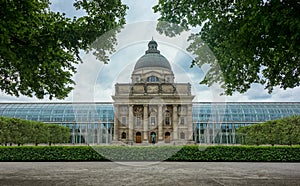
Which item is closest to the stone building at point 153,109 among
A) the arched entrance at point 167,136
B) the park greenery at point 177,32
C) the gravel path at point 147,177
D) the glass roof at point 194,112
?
the arched entrance at point 167,136

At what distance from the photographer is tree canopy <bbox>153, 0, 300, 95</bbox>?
8.20 metres

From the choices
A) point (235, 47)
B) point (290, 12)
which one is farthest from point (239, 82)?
point (290, 12)

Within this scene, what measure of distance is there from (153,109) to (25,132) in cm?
3451

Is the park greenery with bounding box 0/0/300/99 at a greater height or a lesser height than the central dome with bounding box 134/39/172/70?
lesser

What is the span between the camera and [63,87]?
13.9 meters

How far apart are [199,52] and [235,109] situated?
193 feet

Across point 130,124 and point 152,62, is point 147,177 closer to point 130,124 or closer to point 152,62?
point 130,124

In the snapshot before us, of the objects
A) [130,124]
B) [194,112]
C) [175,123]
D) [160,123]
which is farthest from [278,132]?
[130,124]

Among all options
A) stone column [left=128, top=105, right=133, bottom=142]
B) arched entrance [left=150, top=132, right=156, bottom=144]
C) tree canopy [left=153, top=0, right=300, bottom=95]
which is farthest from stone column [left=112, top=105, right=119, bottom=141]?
tree canopy [left=153, top=0, right=300, bottom=95]

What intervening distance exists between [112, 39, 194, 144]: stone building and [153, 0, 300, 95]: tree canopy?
5230cm

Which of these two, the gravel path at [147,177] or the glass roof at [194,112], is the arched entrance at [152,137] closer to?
the glass roof at [194,112]

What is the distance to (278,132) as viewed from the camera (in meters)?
38.1

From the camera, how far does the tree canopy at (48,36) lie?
9047 mm

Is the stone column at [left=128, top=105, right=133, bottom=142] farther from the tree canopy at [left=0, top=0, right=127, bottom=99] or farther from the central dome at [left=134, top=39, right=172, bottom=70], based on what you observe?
the tree canopy at [left=0, top=0, right=127, bottom=99]
